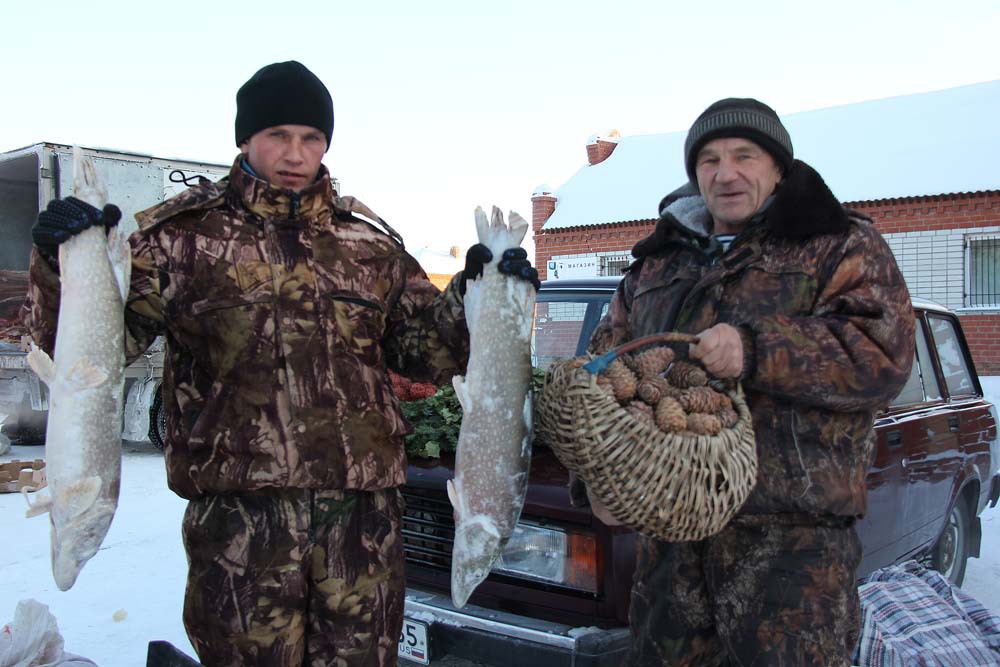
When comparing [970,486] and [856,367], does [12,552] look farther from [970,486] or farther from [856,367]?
[970,486]

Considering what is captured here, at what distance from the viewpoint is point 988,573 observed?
5.77 meters

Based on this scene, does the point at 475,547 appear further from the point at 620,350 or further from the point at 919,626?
the point at 919,626

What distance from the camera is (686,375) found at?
86.8 inches

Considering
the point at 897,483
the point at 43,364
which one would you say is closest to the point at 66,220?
the point at 43,364

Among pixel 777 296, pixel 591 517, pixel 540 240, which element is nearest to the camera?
pixel 777 296

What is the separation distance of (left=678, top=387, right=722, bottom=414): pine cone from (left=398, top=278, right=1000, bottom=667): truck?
102cm

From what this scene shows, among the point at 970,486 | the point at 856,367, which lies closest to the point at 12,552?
the point at 856,367

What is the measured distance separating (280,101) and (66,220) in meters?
0.67

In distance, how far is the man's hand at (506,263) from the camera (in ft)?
7.69

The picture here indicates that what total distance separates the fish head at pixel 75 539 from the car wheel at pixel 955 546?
196 inches

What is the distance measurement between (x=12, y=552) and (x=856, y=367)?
5.55 meters

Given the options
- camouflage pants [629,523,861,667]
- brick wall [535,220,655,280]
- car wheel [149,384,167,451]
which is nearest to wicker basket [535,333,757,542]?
camouflage pants [629,523,861,667]

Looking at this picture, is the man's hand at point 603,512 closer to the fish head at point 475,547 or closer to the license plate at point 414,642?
the fish head at point 475,547

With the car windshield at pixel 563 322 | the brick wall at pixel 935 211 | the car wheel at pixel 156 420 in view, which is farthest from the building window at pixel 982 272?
the car wheel at pixel 156 420
